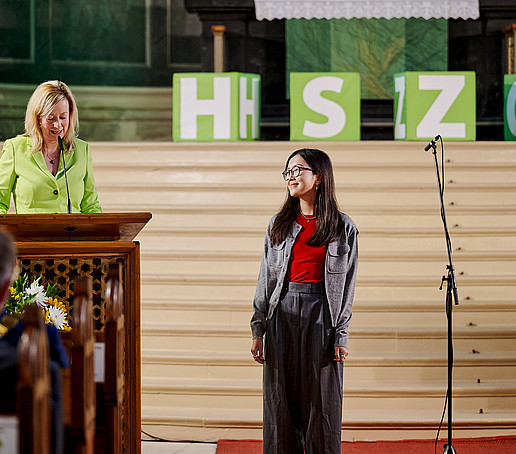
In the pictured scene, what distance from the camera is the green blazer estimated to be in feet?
12.1

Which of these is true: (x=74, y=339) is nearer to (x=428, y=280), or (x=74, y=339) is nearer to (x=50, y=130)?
(x=50, y=130)

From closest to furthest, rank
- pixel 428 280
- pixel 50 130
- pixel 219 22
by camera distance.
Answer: pixel 50 130 → pixel 428 280 → pixel 219 22

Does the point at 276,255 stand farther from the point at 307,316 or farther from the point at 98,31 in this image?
the point at 98,31

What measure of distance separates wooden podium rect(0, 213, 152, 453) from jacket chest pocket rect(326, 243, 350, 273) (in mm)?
848

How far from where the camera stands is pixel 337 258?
11.7 feet

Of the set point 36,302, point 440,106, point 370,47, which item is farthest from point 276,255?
point 370,47

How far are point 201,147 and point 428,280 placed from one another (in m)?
2.06

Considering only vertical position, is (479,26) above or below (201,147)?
above

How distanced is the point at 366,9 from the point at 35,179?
5.17 meters

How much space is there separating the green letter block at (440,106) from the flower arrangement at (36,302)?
4.64 m

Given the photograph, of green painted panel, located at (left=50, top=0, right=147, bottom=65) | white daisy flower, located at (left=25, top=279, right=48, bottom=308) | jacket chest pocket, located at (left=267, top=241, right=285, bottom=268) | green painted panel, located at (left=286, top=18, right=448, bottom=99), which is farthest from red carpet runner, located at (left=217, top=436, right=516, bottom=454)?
green painted panel, located at (left=50, top=0, right=147, bottom=65)

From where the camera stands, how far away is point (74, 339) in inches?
73.3

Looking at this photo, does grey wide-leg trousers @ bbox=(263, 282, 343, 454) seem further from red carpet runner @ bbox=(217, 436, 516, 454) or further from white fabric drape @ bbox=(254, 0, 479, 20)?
white fabric drape @ bbox=(254, 0, 479, 20)

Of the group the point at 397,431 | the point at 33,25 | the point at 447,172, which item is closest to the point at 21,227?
the point at 397,431
